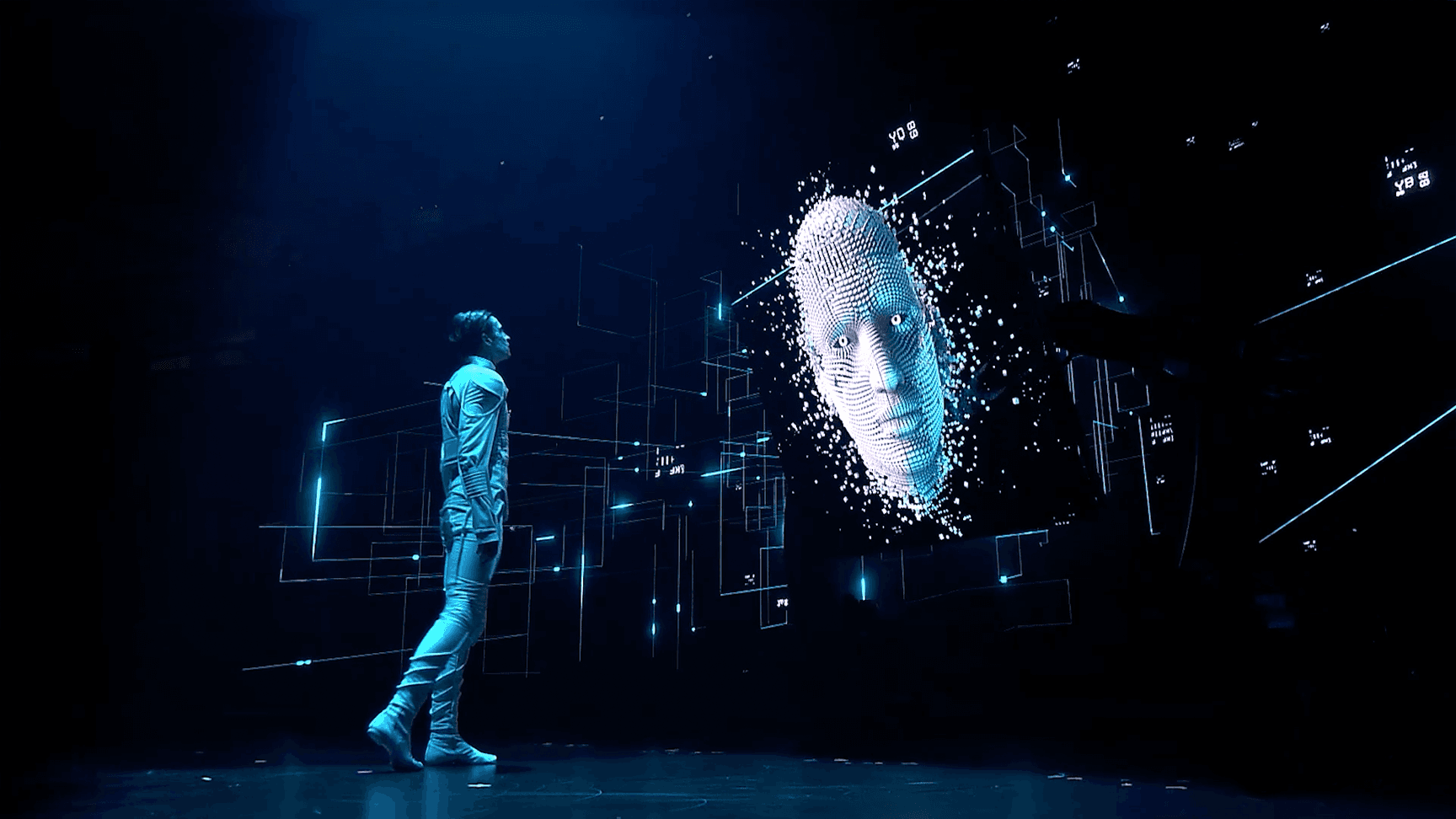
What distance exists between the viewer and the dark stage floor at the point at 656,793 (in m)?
1.97

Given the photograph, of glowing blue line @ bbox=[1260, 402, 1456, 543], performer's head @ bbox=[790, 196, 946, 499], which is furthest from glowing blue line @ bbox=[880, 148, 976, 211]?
glowing blue line @ bbox=[1260, 402, 1456, 543]

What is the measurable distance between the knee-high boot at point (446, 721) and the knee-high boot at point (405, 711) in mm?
42

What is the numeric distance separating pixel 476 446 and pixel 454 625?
1.90 feet

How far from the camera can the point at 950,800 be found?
6.85 ft

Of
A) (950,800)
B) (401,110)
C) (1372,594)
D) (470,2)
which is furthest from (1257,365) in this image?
(401,110)

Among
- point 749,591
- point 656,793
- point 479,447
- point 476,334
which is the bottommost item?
point 656,793

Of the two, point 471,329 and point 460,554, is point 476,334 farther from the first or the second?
point 460,554

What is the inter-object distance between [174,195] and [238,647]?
244 cm

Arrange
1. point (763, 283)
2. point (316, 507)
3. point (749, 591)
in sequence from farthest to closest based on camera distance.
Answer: point (316, 507) → point (749, 591) → point (763, 283)

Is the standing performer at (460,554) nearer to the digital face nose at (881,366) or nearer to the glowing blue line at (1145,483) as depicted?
the digital face nose at (881,366)

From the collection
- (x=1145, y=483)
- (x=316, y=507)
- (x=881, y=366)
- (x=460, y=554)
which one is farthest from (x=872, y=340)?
(x=316, y=507)

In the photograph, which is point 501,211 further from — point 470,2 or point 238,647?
Answer: point 238,647

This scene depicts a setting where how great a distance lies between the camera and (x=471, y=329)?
10.5 feet

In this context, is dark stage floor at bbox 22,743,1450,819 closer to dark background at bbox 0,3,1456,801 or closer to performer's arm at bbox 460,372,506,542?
dark background at bbox 0,3,1456,801
